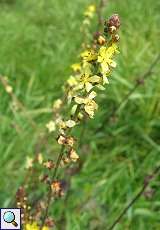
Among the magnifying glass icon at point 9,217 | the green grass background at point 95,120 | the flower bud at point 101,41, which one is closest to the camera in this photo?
the flower bud at point 101,41

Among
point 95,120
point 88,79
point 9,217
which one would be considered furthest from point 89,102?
point 95,120

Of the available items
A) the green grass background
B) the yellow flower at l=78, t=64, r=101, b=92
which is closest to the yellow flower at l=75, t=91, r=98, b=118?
the yellow flower at l=78, t=64, r=101, b=92

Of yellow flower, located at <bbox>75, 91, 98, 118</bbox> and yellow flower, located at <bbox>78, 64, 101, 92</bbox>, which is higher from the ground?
yellow flower, located at <bbox>78, 64, 101, 92</bbox>

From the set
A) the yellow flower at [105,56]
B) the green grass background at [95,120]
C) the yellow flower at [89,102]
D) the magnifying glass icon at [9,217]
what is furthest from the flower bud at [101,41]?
the green grass background at [95,120]

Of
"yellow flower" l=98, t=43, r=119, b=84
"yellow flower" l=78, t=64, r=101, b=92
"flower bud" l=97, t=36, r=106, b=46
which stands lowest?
"yellow flower" l=78, t=64, r=101, b=92

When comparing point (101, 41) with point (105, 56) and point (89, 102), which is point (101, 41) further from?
point (89, 102)

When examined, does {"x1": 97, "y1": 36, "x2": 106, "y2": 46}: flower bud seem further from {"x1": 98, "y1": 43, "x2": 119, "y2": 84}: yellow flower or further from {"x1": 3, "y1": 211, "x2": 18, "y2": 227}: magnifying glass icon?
{"x1": 3, "y1": 211, "x2": 18, "y2": 227}: magnifying glass icon

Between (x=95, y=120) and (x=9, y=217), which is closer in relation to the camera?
(x=9, y=217)

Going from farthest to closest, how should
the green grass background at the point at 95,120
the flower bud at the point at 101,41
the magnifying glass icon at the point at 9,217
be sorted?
the green grass background at the point at 95,120
the magnifying glass icon at the point at 9,217
the flower bud at the point at 101,41

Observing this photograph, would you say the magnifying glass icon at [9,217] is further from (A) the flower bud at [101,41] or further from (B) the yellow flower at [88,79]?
(A) the flower bud at [101,41]
